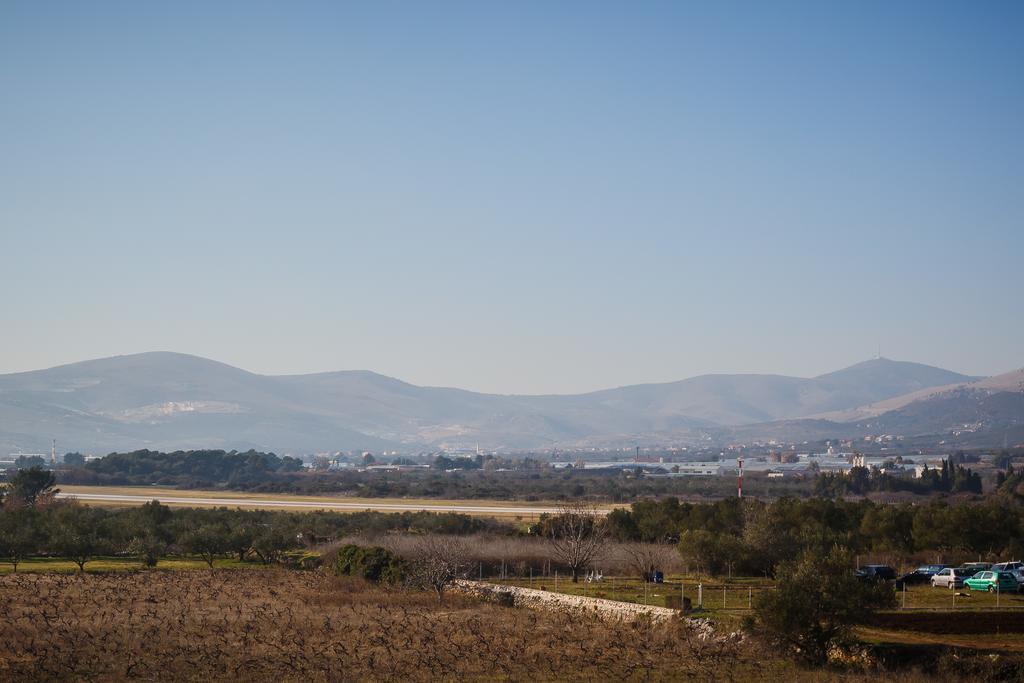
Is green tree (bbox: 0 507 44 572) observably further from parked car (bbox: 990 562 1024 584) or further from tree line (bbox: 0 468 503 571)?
parked car (bbox: 990 562 1024 584)

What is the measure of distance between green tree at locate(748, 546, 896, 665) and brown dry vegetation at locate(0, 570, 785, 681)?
1113 mm

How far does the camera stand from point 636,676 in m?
25.8

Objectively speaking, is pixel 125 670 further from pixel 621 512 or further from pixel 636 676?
pixel 621 512

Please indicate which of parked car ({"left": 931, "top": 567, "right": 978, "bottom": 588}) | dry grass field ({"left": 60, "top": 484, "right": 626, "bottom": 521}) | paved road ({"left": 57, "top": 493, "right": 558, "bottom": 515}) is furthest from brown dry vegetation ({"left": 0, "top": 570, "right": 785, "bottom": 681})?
paved road ({"left": 57, "top": 493, "right": 558, "bottom": 515})

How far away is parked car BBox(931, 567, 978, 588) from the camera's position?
125 ft

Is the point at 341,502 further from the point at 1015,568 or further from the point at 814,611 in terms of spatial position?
the point at 814,611

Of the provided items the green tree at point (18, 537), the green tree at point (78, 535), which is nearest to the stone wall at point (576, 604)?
the green tree at point (78, 535)

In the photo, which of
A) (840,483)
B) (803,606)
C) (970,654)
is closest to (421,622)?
(803,606)

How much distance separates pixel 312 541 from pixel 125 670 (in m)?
35.4

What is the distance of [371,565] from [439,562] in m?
3.16

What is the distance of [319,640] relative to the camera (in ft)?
98.6

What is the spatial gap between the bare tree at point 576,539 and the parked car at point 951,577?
523 inches

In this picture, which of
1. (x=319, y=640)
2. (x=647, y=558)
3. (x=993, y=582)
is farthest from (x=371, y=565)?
(x=993, y=582)

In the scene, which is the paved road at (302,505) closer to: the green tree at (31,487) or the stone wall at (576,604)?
the green tree at (31,487)
